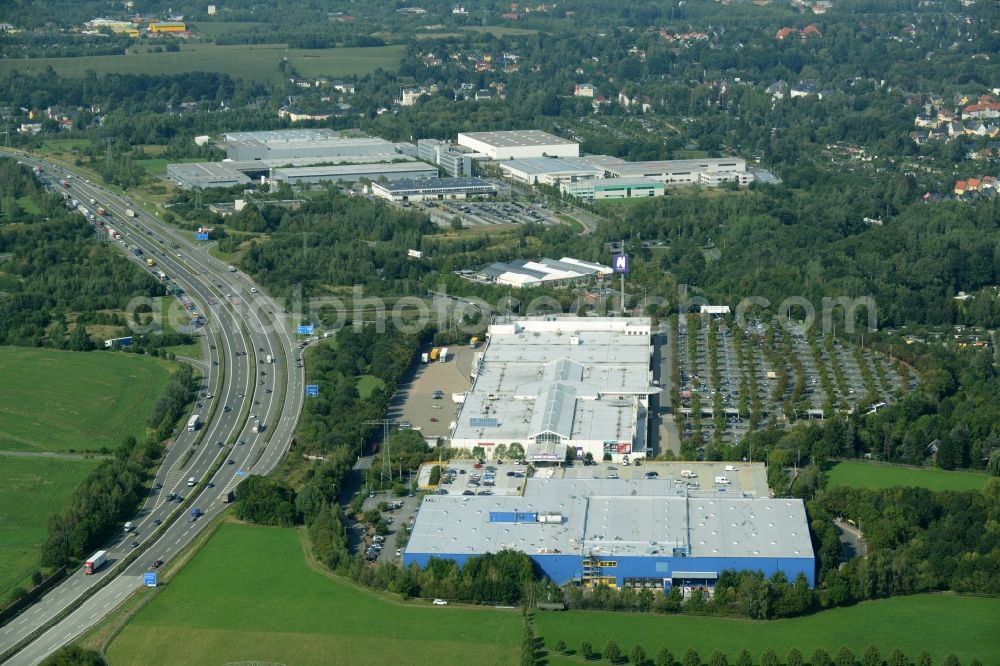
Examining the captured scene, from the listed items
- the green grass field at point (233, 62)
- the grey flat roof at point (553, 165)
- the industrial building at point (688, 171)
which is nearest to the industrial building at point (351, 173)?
the grey flat roof at point (553, 165)

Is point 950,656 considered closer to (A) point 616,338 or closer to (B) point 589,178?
(A) point 616,338

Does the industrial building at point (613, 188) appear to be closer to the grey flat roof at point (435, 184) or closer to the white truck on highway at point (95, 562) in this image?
the grey flat roof at point (435, 184)

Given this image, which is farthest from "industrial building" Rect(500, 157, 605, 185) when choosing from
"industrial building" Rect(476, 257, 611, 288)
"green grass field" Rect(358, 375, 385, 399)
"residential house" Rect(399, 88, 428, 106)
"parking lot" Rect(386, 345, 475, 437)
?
"green grass field" Rect(358, 375, 385, 399)

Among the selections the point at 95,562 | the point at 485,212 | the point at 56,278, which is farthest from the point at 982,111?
the point at 95,562

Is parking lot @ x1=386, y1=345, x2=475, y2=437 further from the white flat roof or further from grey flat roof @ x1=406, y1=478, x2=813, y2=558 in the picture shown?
grey flat roof @ x1=406, y1=478, x2=813, y2=558

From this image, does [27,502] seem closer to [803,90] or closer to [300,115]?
[300,115]

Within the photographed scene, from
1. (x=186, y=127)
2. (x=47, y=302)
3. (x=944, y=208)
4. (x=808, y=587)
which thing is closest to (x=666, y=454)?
(x=808, y=587)

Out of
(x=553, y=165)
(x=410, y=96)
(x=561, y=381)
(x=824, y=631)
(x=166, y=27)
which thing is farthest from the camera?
(x=166, y=27)
